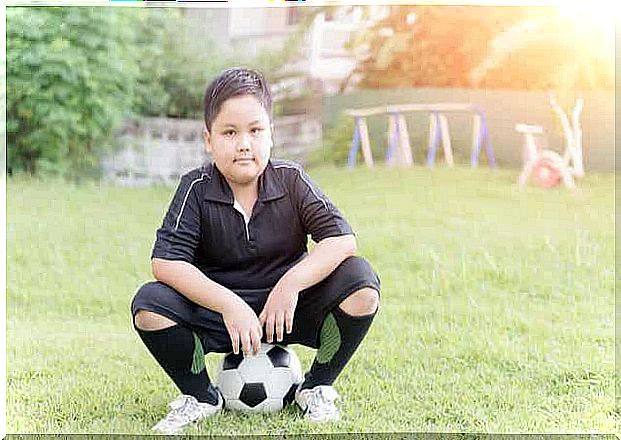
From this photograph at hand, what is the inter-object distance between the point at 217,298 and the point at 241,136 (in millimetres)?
357

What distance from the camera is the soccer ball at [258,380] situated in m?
2.31

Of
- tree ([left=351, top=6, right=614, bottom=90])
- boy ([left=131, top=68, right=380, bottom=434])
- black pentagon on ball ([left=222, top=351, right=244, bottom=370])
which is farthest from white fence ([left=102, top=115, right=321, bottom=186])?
black pentagon on ball ([left=222, top=351, right=244, bottom=370])

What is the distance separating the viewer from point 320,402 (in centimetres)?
232

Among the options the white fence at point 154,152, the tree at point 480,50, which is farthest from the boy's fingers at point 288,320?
the white fence at point 154,152

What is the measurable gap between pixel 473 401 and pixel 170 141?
152 cm

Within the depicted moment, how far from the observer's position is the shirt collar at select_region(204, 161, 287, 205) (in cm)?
235

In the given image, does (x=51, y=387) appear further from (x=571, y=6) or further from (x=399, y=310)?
(x=571, y=6)

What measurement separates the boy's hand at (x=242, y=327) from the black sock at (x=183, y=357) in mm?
97

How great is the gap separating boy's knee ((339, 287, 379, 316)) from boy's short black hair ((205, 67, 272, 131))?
448 millimetres

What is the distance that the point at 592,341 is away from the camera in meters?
2.89

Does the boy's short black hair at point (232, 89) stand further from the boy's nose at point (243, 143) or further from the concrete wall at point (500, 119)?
the concrete wall at point (500, 119)

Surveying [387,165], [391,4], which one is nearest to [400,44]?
[391,4]

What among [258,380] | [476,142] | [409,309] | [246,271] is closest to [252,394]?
[258,380]

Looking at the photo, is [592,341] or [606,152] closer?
[592,341]
